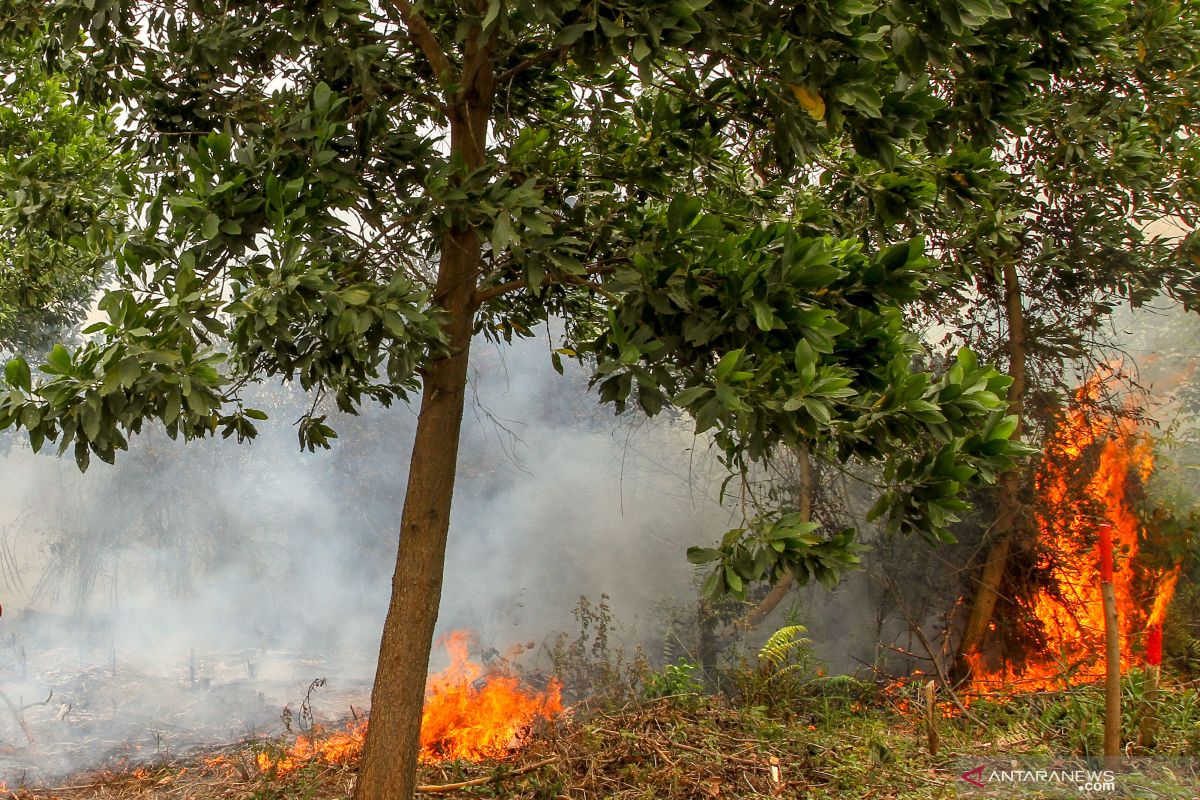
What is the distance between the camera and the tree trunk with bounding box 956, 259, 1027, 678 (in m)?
7.60

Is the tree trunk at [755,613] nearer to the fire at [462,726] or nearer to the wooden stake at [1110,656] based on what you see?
the fire at [462,726]

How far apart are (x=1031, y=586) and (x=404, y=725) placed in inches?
229

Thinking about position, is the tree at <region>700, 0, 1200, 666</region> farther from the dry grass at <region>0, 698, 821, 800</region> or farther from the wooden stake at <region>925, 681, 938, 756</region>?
the dry grass at <region>0, 698, 821, 800</region>

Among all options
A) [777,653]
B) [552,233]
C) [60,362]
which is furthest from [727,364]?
A: [777,653]

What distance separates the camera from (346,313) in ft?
9.81

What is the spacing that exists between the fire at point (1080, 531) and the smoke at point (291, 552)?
3018 mm

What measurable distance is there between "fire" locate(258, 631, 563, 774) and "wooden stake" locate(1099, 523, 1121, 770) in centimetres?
284

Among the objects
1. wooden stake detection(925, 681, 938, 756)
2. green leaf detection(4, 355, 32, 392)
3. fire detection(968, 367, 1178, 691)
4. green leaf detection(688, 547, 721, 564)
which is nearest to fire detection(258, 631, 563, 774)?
wooden stake detection(925, 681, 938, 756)

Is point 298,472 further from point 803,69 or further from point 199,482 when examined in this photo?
point 803,69

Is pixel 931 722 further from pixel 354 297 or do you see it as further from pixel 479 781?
pixel 354 297

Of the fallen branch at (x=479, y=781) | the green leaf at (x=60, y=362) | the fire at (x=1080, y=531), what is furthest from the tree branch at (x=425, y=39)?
the fire at (x=1080, y=531)

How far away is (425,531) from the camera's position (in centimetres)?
388

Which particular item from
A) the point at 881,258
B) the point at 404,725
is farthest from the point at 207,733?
the point at 881,258

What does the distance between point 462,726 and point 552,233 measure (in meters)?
4.90
